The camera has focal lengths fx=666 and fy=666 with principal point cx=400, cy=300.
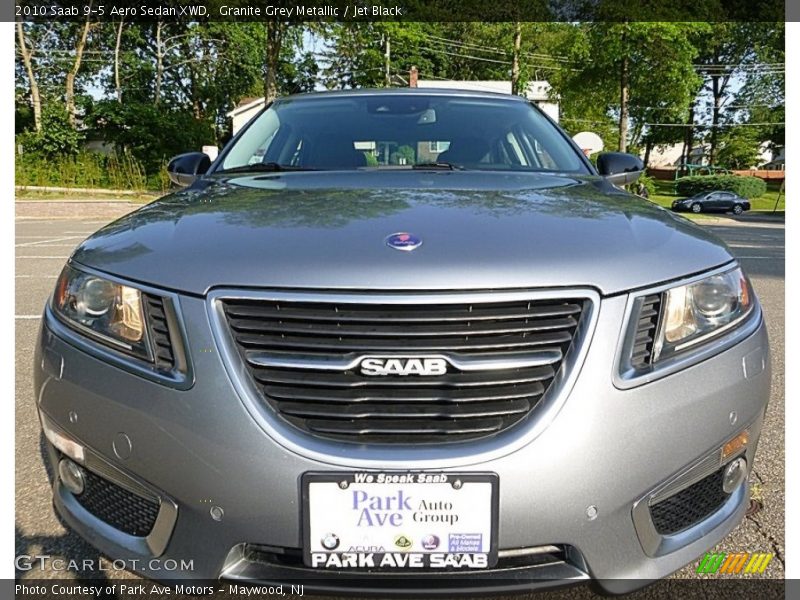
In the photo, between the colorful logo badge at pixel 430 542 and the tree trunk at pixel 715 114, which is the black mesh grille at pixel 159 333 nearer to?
the colorful logo badge at pixel 430 542

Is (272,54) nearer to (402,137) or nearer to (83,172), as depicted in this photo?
Result: (83,172)

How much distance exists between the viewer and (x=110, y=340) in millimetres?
1572

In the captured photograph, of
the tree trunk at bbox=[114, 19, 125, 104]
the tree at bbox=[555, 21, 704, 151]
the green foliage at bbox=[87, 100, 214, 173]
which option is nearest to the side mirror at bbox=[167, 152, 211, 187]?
the tree at bbox=[555, 21, 704, 151]

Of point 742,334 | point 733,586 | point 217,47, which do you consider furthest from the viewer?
point 217,47

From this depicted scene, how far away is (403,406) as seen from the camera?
141 cm

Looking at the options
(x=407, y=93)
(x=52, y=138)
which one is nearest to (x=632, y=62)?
(x=52, y=138)

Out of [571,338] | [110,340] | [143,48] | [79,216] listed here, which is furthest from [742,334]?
[143,48]

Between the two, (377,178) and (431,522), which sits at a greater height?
(377,178)

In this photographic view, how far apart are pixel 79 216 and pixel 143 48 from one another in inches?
1047

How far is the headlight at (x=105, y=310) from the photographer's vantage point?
1.55 meters

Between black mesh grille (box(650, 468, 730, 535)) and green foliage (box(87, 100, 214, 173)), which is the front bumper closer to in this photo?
black mesh grille (box(650, 468, 730, 535))

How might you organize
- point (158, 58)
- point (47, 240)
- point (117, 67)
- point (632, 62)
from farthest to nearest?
point (117, 67), point (158, 58), point (632, 62), point (47, 240)

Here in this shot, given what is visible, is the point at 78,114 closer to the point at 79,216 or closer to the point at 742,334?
the point at 79,216

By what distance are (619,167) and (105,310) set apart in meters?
2.18
